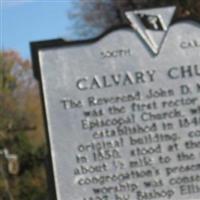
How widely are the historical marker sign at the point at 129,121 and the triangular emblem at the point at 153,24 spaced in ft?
0.06

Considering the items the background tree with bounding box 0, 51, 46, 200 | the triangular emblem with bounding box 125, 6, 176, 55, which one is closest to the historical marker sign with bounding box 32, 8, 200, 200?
the triangular emblem with bounding box 125, 6, 176, 55

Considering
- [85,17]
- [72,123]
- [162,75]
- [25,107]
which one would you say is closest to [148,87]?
[162,75]

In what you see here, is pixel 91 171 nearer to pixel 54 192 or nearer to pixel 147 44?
pixel 54 192

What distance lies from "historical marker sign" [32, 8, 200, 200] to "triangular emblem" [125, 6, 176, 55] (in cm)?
2

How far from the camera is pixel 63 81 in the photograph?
417 inches

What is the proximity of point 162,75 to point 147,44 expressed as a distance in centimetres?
38

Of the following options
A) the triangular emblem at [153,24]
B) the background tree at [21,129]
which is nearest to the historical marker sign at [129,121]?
the triangular emblem at [153,24]

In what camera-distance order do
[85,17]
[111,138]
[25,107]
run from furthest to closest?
1. [25,107]
2. [85,17]
3. [111,138]

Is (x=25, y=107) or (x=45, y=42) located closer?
(x=45, y=42)

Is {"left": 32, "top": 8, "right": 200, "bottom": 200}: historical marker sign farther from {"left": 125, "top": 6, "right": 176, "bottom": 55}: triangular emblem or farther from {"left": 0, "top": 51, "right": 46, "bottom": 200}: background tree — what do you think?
{"left": 0, "top": 51, "right": 46, "bottom": 200}: background tree

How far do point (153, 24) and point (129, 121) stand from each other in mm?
1088

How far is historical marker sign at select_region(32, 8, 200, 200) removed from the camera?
10.4m

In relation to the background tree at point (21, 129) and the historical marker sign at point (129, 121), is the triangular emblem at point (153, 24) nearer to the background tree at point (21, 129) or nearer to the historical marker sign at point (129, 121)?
the historical marker sign at point (129, 121)

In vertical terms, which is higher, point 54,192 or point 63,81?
point 63,81
